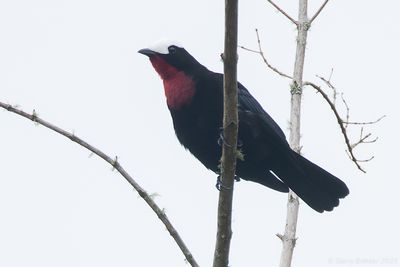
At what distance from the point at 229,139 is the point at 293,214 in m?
0.81

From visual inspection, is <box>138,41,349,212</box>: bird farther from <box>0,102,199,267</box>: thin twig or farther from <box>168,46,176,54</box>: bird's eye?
<box>0,102,199,267</box>: thin twig

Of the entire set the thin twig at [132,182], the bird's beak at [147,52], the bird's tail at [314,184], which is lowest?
the thin twig at [132,182]

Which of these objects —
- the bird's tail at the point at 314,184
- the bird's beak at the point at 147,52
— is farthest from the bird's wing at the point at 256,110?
the bird's beak at the point at 147,52

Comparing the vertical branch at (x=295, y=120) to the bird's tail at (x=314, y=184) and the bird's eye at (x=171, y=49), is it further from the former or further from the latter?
the bird's eye at (x=171, y=49)

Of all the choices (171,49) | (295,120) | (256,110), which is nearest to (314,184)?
(256,110)

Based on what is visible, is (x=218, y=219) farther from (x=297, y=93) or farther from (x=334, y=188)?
(x=334, y=188)

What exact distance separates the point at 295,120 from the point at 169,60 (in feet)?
Result: 4.00

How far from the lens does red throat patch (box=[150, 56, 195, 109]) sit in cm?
466

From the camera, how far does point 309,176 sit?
4.85m

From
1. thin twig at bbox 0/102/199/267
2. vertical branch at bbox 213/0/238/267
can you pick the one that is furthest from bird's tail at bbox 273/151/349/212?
thin twig at bbox 0/102/199/267

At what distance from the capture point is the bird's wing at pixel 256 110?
4609 millimetres

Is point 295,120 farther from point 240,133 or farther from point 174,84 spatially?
point 174,84

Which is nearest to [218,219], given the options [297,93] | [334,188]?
[297,93]

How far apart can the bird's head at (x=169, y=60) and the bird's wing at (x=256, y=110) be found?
0.36 meters
